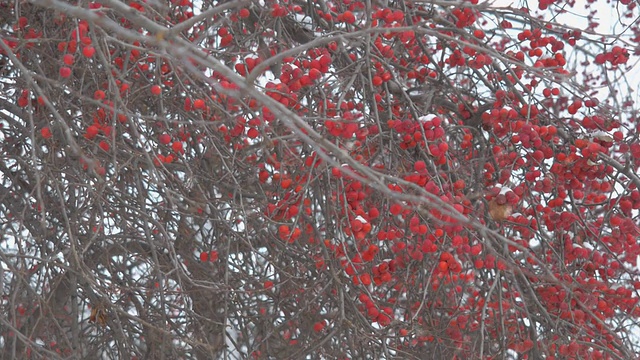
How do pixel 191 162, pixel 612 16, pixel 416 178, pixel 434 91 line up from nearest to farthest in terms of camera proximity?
pixel 416 178 → pixel 434 91 → pixel 191 162 → pixel 612 16

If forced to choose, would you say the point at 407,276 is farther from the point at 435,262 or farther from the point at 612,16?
the point at 612,16

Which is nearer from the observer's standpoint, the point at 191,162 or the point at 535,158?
the point at 535,158

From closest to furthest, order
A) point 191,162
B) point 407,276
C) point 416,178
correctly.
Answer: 1. point 416,178
2. point 407,276
3. point 191,162

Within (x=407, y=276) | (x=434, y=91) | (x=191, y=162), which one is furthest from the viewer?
(x=191, y=162)

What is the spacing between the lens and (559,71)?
9.50 feet

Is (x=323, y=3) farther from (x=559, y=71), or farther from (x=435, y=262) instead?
(x=435, y=262)

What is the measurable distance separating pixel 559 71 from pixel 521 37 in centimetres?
39

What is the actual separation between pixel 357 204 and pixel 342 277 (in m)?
0.31

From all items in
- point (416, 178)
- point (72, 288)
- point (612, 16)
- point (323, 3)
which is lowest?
point (72, 288)

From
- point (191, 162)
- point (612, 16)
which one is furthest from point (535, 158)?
point (612, 16)

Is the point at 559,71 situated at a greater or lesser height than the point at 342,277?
greater

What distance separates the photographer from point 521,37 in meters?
3.24

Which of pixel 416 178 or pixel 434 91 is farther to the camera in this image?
pixel 434 91

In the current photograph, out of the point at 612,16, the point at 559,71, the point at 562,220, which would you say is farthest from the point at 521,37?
the point at 612,16
